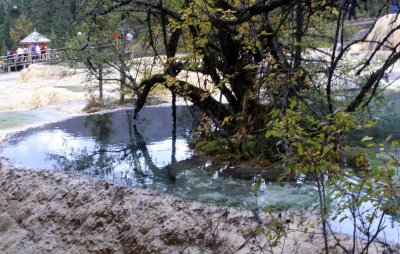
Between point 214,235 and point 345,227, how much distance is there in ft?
3.74

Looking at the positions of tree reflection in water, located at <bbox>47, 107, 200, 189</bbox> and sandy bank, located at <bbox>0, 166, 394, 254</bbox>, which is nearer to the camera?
sandy bank, located at <bbox>0, 166, 394, 254</bbox>

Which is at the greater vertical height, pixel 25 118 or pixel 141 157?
pixel 141 157

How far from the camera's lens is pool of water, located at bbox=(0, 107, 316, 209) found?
5707 millimetres

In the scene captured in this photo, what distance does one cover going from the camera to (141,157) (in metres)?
7.70

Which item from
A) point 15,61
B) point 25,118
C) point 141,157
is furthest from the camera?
point 15,61

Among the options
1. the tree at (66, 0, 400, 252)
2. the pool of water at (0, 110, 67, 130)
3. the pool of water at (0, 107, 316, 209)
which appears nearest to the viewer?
the tree at (66, 0, 400, 252)

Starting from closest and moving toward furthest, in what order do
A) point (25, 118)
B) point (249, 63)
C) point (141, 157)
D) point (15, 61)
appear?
point (249, 63) → point (141, 157) → point (25, 118) → point (15, 61)

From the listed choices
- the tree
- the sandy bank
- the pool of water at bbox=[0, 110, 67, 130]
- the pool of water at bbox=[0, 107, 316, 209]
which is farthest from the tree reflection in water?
the pool of water at bbox=[0, 110, 67, 130]

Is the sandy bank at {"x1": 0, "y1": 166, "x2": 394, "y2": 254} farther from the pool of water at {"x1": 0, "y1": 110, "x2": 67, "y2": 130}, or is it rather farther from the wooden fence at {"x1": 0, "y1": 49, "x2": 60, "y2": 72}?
the wooden fence at {"x1": 0, "y1": 49, "x2": 60, "y2": 72}

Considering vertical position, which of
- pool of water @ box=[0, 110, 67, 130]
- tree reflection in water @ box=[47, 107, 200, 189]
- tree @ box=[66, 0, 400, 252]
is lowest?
pool of water @ box=[0, 110, 67, 130]

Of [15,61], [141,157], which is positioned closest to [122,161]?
[141,157]

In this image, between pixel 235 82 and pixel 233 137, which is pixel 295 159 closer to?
pixel 233 137

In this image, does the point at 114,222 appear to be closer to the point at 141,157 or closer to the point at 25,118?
the point at 141,157

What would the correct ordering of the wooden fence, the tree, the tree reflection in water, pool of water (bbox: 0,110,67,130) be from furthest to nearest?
the wooden fence < pool of water (bbox: 0,110,67,130) < the tree reflection in water < the tree
